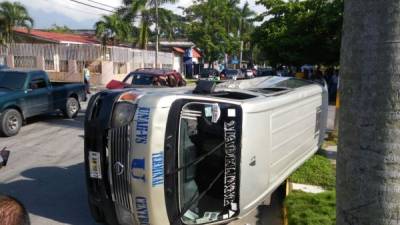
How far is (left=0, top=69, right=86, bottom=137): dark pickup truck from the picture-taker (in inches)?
405

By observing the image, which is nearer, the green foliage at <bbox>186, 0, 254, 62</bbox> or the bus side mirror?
the bus side mirror

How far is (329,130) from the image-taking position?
11.6 meters

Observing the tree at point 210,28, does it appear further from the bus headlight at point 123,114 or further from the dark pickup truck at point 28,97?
the bus headlight at point 123,114

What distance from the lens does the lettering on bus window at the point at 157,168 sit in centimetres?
404

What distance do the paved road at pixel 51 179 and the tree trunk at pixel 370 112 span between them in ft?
12.5

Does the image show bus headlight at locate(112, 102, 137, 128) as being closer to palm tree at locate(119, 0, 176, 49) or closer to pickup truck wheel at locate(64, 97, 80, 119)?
pickup truck wheel at locate(64, 97, 80, 119)

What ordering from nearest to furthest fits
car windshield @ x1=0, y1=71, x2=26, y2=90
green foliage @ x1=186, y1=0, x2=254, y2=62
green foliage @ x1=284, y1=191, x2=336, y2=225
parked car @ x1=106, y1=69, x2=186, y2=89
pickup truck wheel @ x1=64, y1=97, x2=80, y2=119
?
green foliage @ x1=284, y1=191, x2=336, y2=225 → car windshield @ x1=0, y1=71, x2=26, y2=90 → pickup truck wheel @ x1=64, y1=97, x2=80, y2=119 → parked car @ x1=106, y1=69, x2=186, y2=89 → green foliage @ x1=186, y1=0, x2=254, y2=62

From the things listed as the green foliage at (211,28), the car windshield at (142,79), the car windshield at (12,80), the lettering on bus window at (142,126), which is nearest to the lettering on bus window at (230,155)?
the lettering on bus window at (142,126)

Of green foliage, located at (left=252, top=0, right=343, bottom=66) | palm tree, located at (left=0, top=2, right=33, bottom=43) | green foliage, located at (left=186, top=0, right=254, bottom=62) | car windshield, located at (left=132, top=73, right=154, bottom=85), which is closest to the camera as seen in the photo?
car windshield, located at (left=132, top=73, right=154, bottom=85)

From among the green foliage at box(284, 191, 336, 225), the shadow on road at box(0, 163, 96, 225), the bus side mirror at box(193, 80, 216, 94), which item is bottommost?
the shadow on road at box(0, 163, 96, 225)

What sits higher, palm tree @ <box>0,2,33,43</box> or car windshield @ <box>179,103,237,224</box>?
palm tree @ <box>0,2,33,43</box>

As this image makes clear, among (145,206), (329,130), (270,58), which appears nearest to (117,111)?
(145,206)

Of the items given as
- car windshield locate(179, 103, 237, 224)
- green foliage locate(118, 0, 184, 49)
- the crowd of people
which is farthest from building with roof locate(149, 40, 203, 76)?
the crowd of people

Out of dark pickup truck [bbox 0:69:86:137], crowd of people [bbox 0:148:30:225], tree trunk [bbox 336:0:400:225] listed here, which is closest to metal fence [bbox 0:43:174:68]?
dark pickup truck [bbox 0:69:86:137]
